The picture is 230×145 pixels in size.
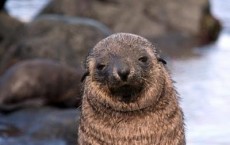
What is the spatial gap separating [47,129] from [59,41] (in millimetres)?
4035

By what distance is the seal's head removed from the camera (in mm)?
6055

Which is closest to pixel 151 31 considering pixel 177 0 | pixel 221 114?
pixel 177 0

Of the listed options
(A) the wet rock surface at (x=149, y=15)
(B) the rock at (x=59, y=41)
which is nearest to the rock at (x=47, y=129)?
(B) the rock at (x=59, y=41)

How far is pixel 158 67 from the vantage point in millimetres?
6375

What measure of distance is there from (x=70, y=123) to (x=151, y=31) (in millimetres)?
9825

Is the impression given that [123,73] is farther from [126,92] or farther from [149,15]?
[149,15]

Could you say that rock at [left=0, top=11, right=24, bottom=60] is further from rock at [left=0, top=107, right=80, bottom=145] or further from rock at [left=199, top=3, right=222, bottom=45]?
rock at [left=0, top=107, right=80, bottom=145]

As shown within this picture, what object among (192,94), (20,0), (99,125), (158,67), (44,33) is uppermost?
(20,0)

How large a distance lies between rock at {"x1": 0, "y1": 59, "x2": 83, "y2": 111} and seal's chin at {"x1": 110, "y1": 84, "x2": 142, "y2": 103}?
7.56m

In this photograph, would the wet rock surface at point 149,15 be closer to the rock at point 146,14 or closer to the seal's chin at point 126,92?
the rock at point 146,14

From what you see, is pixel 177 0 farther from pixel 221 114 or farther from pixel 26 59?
pixel 221 114

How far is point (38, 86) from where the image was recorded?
13938mm

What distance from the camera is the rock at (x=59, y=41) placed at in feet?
51.0

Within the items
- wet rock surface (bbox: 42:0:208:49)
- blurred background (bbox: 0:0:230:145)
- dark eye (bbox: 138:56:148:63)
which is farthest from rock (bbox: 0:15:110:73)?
dark eye (bbox: 138:56:148:63)
